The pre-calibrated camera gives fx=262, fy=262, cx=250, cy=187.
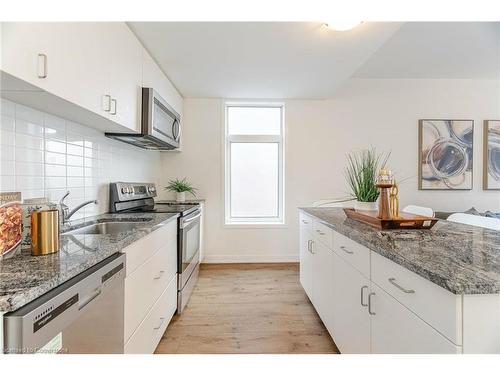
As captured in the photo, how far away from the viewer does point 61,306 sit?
755 millimetres

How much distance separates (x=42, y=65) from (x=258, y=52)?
5.51 ft

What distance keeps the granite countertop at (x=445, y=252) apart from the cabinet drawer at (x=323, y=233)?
226mm

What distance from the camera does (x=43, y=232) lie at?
0.95 meters

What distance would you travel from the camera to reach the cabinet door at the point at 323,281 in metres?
1.71

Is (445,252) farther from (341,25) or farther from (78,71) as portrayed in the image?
(78,71)

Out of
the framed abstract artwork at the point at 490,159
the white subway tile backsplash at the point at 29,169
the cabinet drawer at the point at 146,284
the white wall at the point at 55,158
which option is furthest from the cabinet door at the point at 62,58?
the framed abstract artwork at the point at 490,159

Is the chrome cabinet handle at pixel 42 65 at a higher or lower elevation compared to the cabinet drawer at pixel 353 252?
higher

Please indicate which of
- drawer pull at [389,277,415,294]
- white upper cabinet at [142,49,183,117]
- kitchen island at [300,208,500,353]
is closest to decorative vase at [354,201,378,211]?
kitchen island at [300,208,500,353]

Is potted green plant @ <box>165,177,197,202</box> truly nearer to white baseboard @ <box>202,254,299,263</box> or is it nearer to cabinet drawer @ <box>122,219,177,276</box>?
white baseboard @ <box>202,254,299,263</box>

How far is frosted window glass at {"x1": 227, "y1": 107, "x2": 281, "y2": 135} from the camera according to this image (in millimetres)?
3773

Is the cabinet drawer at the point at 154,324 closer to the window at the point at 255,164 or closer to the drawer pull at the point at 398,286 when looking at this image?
the drawer pull at the point at 398,286

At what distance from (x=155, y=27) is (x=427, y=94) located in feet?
12.0

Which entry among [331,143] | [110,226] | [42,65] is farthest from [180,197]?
[42,65]
